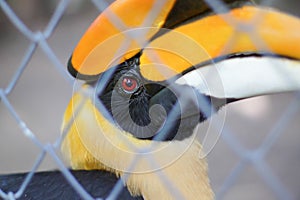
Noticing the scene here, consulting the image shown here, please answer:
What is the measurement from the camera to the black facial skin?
1099 millimetres

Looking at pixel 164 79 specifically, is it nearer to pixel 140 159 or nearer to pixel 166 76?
pixel 166 76

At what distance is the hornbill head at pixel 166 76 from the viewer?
2.99 ft

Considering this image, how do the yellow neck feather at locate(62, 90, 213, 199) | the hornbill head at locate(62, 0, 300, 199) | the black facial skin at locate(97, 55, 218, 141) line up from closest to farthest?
the hornbill head at locate(62, 0, 300, 199) < the black facial skin at locate(97, 55, 218, 141) < the yellow neck feather at locate(62, 90, 213, 199)

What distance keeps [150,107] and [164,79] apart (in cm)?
10

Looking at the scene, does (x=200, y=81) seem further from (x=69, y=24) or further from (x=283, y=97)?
(x=69, y=24)

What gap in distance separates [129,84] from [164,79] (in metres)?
0.11

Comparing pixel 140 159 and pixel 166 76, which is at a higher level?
pixel 166 76

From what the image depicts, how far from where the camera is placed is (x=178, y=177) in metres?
1.23

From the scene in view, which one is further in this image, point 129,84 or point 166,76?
point 129,84

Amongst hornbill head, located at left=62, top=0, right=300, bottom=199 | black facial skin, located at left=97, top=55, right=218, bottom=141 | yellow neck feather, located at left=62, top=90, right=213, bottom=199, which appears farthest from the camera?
yellow neck feather, located at left=62, top=90, right=213, bottom=199

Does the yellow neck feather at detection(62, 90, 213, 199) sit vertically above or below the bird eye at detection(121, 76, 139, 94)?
below

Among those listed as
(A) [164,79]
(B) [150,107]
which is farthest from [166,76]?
(B) [150,107]

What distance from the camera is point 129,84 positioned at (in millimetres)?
1186

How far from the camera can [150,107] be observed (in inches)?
46.6
